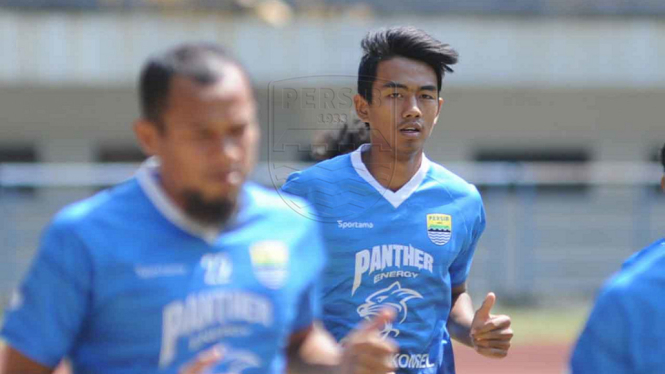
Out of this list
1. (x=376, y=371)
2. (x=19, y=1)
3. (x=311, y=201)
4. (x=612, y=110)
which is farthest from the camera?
(x=612, y=110)

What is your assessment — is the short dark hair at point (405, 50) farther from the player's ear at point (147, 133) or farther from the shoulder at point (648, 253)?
the player's ear at point (147, 133)

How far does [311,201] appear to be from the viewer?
3963mm

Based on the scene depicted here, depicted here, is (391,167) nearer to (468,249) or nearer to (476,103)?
(468,249)

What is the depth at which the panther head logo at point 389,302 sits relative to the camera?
380 cm

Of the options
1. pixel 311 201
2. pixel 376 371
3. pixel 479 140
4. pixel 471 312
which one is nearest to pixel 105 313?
pixel 376 371

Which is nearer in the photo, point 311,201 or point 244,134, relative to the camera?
point 244,134

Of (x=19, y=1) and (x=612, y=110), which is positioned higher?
(x=19, y=1)

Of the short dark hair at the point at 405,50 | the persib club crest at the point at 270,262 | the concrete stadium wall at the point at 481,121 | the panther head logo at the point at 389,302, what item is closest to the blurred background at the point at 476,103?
the concrete stadium wall at the point at 481,121

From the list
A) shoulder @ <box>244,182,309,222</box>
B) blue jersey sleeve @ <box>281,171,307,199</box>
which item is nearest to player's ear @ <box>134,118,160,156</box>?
shoulder @ <box>244,182,309,222</box>

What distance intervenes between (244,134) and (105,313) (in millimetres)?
526

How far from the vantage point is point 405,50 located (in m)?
4.04

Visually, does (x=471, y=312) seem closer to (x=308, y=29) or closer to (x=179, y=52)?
(x=179, y=52)

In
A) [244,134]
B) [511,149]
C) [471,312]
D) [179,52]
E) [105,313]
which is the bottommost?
[511,149]

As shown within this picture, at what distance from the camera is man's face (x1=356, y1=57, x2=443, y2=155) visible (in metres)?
3.89
